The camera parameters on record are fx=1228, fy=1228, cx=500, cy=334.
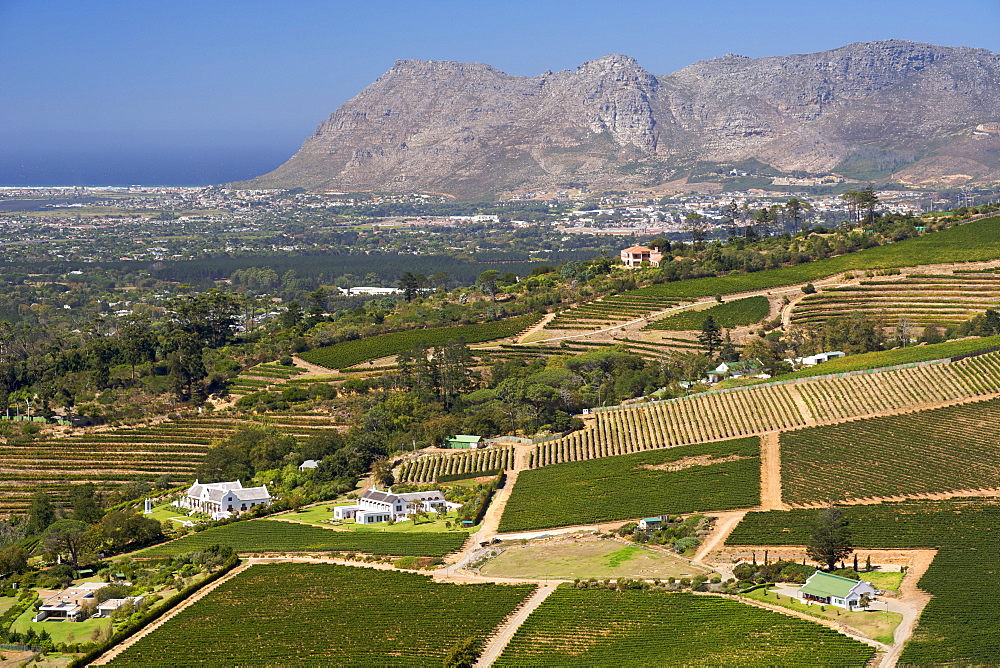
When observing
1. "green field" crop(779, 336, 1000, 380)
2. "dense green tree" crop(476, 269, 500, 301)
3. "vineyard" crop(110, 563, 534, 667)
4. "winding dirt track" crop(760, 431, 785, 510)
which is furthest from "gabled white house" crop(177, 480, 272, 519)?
"dense green tree" crop(476, 269, 500, 301)

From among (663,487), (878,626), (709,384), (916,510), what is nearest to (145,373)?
(709,384)

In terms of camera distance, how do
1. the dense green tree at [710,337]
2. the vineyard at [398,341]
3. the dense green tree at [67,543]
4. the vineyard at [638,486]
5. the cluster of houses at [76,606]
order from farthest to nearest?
the vineyard at [398,341] < the dense green tree at [710,337] < the dense green tree at [67,543] < the vineyard at [638,486] < the cluster of houses at [76,606]

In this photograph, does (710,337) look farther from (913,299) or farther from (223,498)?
(223,498)

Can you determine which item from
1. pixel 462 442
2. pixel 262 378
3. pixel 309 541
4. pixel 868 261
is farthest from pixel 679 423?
pixel 868 261

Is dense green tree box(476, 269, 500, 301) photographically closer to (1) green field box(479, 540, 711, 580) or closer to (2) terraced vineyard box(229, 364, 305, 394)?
(2) terraced vineyard box(229, 364, 305, 394)

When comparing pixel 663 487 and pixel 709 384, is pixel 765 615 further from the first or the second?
pixel 709 384

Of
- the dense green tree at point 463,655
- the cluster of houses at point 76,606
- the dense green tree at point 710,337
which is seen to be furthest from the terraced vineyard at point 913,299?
the cluster of houses at point 76,606

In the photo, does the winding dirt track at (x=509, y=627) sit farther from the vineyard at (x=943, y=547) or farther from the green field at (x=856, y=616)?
the vineyard at (x=943, y=547)
